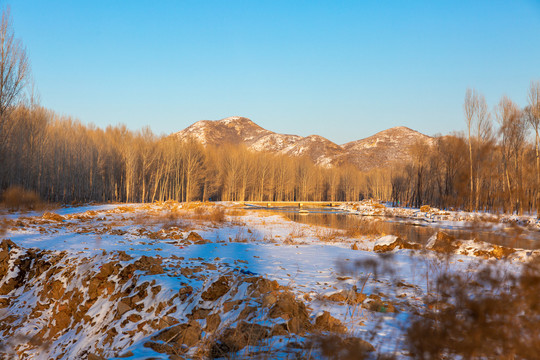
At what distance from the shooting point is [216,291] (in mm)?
4887

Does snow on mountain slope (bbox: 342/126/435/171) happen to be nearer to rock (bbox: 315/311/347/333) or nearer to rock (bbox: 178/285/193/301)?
rock (bbox: 178/285/193/301)

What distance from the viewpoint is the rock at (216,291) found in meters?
4.81

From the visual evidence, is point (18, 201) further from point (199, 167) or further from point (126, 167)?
point (199, 167)

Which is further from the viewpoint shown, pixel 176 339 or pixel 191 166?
pixel 191 166

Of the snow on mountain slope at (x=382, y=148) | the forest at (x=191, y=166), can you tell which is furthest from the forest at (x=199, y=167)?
the snow on mountain slope at (x=382, y=148)

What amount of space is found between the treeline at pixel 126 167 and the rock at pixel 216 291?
1059 inches

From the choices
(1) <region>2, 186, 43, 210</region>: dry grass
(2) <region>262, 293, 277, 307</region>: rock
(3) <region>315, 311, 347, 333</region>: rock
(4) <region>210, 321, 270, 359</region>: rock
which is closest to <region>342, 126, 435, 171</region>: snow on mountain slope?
(1) <region>2, 186, 43, 210</region>: dry grass

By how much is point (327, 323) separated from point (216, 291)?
1.88m

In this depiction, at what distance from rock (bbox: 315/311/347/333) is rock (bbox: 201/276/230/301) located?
1.64 metres

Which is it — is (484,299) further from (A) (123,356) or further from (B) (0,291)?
(B) (0,291)

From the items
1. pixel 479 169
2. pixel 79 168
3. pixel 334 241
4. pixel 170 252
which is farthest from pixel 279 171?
pixel 479 169

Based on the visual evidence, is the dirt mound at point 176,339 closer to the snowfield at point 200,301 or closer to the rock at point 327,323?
the snowfield at point 200,301

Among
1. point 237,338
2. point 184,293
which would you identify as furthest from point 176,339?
point 184,293

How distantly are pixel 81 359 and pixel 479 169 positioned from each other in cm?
559
